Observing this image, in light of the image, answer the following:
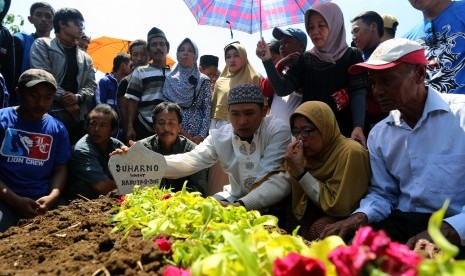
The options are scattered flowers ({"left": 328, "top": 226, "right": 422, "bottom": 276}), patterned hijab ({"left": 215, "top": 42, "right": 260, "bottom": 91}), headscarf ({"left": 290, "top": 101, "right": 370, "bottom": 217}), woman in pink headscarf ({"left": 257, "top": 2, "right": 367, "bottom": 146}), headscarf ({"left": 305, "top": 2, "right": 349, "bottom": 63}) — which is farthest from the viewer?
patterned hijab ({"left": 215, "top": 42, "right": 260, "bottom": 91})

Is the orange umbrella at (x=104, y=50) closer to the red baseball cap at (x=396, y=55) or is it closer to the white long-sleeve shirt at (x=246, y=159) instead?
the white long-sleeve shirt at (x=246, y=159)

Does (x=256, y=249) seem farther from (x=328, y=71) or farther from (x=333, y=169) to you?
(x=328, y=71)

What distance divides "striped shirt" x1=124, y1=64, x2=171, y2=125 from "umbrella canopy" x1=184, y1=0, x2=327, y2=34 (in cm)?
93

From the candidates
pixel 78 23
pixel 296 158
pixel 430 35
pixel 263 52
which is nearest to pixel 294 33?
pixel 263 52

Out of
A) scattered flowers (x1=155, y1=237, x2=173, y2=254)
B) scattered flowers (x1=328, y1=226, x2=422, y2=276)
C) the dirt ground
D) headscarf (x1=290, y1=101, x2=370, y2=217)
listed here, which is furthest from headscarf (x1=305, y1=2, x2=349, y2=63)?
scattered flowers (x1=328, y1=226, x2=422, y2=276)

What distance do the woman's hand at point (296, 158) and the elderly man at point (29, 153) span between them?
232cm

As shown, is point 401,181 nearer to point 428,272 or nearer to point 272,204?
point 272,204

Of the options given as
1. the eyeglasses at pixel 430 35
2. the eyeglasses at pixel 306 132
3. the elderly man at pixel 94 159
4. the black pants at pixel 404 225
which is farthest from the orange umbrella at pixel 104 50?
the black pants at pixel 404 225

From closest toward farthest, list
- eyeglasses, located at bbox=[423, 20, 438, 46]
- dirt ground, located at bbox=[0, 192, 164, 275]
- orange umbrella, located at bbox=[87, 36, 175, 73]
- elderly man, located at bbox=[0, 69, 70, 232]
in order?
dirt ground, located at bbox=[0, 192, 164, 275]
eyeglasses, located at bbox=[423, 20, 438, 46]
elderly man, located at bbox=[0, 69, 70, 232]
orange umbrella, located at bbox=[87, 36, 175, 73]

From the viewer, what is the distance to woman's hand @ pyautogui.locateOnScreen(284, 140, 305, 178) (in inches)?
126

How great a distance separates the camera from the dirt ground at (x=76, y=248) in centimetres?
172

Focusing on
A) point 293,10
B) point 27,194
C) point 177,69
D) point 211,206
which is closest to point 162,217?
point 211,206

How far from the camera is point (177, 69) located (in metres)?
5.67

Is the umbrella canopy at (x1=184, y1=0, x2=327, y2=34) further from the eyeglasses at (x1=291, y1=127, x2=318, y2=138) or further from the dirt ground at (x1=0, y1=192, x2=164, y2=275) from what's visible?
→ the dirt ground at (x1=0, y1=192, x2=164, y2=275)
